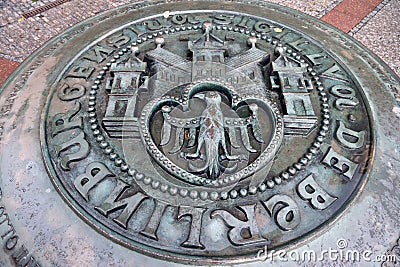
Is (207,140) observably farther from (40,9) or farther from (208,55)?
(40,9)

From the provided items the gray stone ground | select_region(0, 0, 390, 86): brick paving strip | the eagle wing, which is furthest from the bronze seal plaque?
select_region(0, 0, 390, 86): brick paving strip

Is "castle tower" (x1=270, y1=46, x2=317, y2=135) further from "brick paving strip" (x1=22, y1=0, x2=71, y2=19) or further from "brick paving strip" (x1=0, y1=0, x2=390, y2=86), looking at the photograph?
"brick paving strip" (x1=22, y1=0, x2=71, y2=19)

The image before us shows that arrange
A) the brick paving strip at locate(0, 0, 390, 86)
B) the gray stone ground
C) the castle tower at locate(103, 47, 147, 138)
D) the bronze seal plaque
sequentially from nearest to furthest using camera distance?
the bronze seal plaque < the castle tower at locate(103, 47, 147, 138) < the gray stone ground < the brick paving strip at locate(0, 0, 390, 86)

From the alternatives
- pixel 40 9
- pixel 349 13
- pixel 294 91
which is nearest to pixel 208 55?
pixel 294 91

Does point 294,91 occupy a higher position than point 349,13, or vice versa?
point 349,13

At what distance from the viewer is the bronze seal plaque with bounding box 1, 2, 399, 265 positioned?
1575 millimetres

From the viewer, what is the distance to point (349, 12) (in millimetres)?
3590

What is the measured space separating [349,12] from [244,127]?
2.43 m

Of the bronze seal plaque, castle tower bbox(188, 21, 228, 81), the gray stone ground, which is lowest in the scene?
the bronze seal plaque

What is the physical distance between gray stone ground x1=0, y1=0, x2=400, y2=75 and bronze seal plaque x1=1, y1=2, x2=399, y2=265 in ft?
2.58

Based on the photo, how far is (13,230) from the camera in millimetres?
1590

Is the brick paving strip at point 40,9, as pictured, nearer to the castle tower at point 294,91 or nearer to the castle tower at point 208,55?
the castle tower at point 208,55

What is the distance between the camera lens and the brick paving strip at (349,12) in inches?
134

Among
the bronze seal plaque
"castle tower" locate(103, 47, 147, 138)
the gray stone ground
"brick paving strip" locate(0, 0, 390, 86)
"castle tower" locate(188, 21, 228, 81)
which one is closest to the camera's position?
the bronze seal plaque
